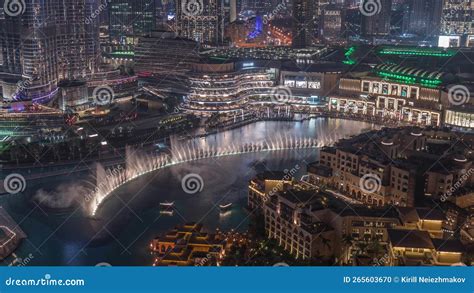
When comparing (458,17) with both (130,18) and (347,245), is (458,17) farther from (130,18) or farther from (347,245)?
(347,245)

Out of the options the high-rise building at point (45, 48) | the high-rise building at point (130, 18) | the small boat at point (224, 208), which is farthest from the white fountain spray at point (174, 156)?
the high-rise building at point (130, 18)

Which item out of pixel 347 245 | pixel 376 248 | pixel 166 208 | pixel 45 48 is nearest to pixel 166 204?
pixel 166 208

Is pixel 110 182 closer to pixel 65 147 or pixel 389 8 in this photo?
pixel 65 147

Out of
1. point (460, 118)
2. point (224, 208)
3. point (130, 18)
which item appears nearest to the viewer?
point (224, 208)

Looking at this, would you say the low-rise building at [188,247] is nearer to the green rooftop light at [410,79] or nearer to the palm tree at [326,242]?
the palm tree at [326,242]

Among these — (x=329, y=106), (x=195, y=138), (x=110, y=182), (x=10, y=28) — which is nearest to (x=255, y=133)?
(x=195, y=138)
